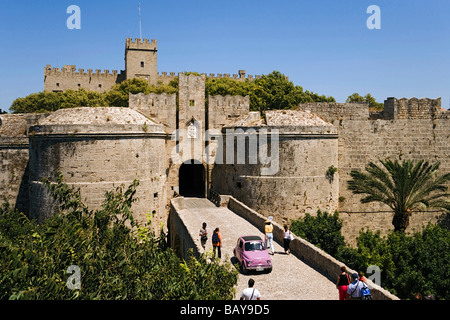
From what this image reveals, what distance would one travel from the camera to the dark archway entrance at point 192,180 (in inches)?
1222

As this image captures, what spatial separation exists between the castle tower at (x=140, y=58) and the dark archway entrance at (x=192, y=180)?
33124 mm

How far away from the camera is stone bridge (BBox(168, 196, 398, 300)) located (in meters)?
12.0

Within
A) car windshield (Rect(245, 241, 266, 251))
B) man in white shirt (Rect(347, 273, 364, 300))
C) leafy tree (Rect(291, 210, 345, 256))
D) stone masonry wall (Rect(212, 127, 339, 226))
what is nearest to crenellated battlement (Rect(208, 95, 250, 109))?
stone masonry wall (Rect(212, 127, 339, 226))

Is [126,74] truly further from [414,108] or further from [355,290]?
[355,290]

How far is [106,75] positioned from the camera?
219 feet

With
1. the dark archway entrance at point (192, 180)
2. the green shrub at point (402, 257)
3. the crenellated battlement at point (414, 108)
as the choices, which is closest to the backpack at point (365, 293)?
the green shrub at point (402, 257)

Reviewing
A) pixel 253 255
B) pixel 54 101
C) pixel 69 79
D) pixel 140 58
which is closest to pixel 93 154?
pixel 253 255

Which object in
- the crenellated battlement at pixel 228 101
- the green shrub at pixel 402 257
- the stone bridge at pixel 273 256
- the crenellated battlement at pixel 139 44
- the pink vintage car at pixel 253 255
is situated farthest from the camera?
the crenellated battlement at pixel 139 44

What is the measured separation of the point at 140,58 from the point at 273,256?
55.2m

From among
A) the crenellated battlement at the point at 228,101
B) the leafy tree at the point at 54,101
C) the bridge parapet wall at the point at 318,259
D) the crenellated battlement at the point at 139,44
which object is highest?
the crenellated battlement at the point at 139,44

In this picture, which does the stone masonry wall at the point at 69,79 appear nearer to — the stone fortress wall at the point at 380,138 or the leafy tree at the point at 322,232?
the stone fortress wall at the point at 380,138

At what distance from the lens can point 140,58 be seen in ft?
209

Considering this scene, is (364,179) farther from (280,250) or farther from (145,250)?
(145,250)
